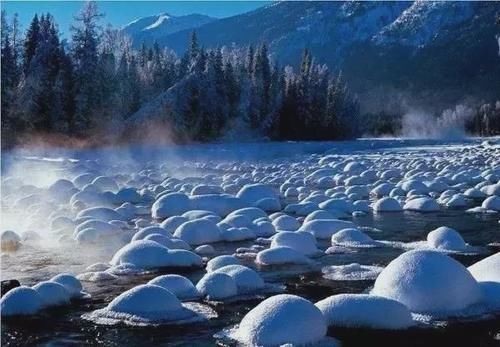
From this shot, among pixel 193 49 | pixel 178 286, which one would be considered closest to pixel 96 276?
pixel 178 286

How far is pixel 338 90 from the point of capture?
6444 cm

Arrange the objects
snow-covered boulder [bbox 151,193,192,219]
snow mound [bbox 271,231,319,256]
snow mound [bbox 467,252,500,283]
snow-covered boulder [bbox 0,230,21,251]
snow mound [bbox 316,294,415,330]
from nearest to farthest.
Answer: snow mound [bbox 316,294,415,330]
snow mound [bbox 467,252,500,283]
snow mound [bbox 271,231,319,256]
snow-covered boulder [bbox 0,230,21,251]
snow-covered boulder [bbox 151,193,192,219]

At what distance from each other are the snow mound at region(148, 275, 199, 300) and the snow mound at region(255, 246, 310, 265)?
6.02ft

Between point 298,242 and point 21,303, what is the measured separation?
4135 millimetres

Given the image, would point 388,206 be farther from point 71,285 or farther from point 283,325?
point 283,325

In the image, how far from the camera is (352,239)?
9.79m

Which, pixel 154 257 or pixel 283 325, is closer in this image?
pixel 283 325

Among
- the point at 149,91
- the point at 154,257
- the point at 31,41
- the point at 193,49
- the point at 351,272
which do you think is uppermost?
the point at 193,49

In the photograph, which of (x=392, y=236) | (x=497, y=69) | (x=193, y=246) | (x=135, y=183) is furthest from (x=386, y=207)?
(x=497, y=69)

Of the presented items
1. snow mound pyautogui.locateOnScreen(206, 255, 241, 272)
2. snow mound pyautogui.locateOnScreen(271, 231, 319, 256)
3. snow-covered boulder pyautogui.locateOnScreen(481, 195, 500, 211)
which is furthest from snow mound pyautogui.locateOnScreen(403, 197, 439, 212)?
snow mound pyautogui.locateOnScreen(206, 255, 241, 272)

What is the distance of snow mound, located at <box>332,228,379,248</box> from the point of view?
970cm

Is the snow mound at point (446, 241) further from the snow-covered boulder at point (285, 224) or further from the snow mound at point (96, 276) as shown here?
the snow mound at point (96, 276)

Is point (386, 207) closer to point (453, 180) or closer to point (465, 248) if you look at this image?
point (465, 248)

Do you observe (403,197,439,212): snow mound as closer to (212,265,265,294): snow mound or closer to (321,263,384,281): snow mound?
(321,263,384,281): snow mound
